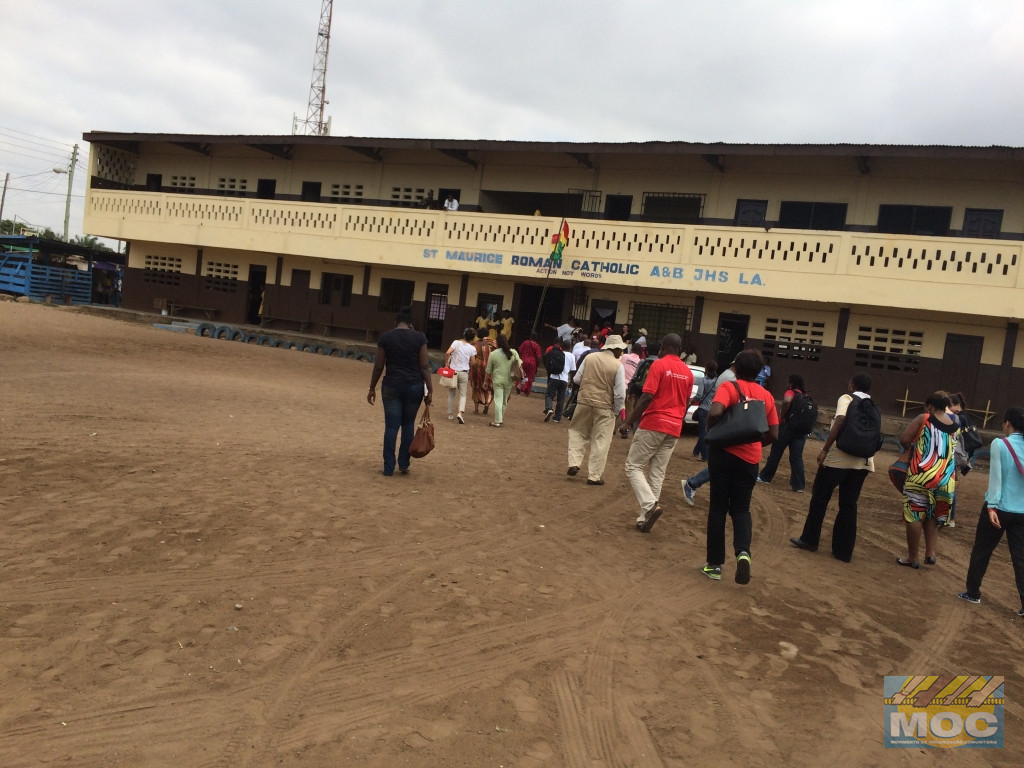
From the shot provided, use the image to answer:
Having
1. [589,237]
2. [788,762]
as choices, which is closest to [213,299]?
[589,237]

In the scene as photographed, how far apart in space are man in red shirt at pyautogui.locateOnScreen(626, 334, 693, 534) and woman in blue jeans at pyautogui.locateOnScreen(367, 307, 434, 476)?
2.16 meters

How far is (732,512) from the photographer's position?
18.8 feet

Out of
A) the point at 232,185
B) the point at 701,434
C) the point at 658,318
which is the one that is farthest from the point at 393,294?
the point at 701,434

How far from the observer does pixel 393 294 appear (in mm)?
25984

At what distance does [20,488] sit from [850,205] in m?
20.1

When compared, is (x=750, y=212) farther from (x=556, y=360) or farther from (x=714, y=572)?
(x=714, y=572)

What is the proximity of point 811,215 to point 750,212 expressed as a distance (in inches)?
63.8

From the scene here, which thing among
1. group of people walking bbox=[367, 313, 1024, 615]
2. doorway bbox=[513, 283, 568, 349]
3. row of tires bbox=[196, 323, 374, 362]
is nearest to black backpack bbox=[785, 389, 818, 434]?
group of people walking bbox=[367, 313, 1024, 615]

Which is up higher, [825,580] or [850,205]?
[850,205]

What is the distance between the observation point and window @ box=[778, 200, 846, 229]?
20641 millimetres

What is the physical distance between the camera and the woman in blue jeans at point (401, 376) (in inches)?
304

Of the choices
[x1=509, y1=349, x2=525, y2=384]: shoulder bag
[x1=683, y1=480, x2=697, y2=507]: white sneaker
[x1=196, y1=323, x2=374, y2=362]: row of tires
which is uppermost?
[x1=509, y1=349, x2=525, y2=384]: shoulder bag

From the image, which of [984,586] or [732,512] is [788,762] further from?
[984,586]

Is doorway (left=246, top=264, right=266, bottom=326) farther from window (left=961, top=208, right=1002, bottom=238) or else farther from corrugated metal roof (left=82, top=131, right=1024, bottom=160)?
window (left=961, top=208, right=1002, bottom=238)
